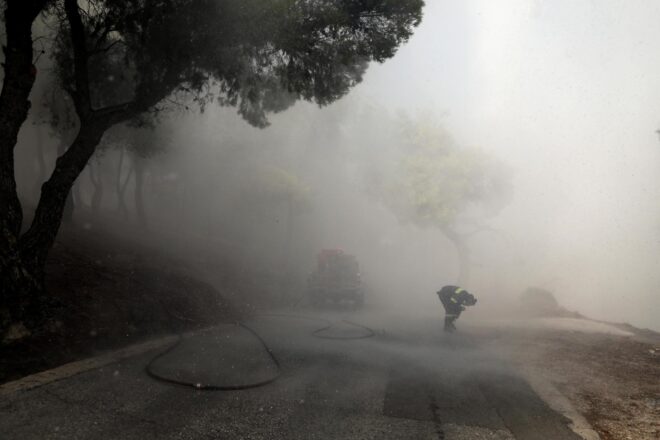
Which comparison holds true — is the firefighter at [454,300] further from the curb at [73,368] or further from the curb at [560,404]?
the curb at [73,368]

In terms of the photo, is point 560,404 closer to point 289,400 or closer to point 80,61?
point 289,400

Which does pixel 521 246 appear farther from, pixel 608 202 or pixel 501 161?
pixel 608 202

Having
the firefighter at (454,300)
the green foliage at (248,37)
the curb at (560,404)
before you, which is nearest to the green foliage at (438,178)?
the firefighter at (454,300)

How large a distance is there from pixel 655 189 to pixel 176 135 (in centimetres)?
8397

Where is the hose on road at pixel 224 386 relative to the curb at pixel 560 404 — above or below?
below

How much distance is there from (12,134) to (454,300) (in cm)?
1147

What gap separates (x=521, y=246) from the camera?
45938 millimetres

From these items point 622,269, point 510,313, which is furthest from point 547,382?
point 622,269

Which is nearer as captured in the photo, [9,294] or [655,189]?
[9,294]

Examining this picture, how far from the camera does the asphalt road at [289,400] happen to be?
17.2ft

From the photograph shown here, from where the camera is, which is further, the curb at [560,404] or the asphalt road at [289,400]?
the curb at [560,404]

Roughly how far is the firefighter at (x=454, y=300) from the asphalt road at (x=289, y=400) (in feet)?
10.5

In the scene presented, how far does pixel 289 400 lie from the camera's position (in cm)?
634

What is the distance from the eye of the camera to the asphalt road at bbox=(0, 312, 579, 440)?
206 inches
